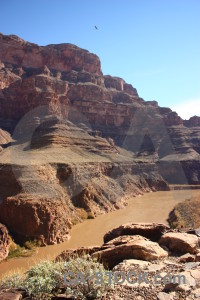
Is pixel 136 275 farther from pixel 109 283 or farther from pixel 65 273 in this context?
pixel 65 273

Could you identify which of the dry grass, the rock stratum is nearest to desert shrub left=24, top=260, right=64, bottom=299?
the rock stratum

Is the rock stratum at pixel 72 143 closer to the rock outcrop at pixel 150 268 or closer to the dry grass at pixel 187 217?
the dry grass at pixel 187 217

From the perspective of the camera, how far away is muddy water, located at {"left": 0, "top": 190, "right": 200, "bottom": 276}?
18.6 metres

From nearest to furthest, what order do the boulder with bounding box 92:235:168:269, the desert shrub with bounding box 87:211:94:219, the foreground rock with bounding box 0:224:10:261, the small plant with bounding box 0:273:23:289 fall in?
the small plant with bounding box 0:273:23:289, the boulder with bounding box 92:235:168:269, the foreground rock with bounding box 0:224:10:261, the desert shrub with bounding box 87:211:94:219

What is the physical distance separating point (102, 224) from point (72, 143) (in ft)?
85.2

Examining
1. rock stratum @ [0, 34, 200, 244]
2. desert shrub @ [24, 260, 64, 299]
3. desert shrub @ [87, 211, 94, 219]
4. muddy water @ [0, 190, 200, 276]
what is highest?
rock stratum @ [0, 34, 200, 244]

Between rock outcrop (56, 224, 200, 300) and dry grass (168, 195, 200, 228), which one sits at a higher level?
rock outcrop (56, 224, 200, 300)

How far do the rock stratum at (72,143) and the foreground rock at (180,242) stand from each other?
46.2 feet

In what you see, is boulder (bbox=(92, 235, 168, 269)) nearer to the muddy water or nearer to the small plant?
the small plant

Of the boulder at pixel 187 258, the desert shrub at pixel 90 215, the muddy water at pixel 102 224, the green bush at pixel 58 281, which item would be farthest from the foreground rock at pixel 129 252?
the desert shrub at pixel 90 215

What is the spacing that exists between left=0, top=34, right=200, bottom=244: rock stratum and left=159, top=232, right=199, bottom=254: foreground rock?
1409 centimetres

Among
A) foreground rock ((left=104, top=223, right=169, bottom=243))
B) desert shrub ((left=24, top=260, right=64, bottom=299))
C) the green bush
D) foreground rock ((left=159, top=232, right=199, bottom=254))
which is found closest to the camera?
the green bush

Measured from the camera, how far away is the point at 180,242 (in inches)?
392

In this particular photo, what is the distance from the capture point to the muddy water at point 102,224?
1856cm
